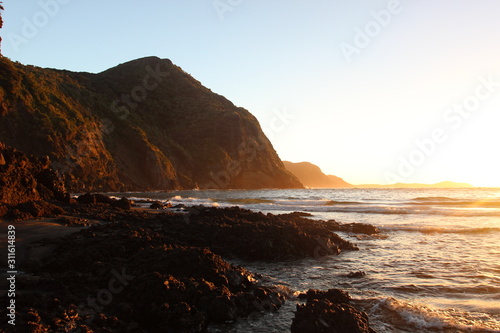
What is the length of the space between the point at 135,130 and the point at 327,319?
84.1 metres

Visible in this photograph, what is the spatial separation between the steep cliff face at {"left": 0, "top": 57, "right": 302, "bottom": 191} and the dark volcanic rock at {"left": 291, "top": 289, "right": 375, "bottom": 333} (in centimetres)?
5974

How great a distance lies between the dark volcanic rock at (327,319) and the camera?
566 cm

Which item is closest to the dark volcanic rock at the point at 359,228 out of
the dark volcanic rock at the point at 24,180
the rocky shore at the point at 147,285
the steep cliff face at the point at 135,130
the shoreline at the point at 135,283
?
the rocky shore at the point at 147,285

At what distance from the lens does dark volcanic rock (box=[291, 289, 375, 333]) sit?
566cm

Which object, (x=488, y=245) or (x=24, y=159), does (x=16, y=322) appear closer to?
(x=24, y=159)

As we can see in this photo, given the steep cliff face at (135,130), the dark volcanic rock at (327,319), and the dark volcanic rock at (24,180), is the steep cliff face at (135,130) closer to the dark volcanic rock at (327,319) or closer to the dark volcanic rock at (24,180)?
the dark volcanic rock at (24,180)

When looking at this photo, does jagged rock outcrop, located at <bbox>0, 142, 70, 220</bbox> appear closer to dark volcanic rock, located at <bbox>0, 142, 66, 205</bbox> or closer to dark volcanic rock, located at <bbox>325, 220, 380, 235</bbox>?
dark volcanic rock, located at <bbox>0, 142, 66, 205</bbox>

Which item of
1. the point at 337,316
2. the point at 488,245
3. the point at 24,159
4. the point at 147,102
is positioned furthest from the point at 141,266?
the point at 147,102

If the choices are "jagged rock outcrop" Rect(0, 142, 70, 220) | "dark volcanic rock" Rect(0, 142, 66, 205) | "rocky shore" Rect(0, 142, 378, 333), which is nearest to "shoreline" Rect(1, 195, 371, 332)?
"rocky shore" Rect(0, 142, 378, 333)

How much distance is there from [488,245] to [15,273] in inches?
710

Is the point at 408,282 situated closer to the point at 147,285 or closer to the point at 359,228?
the point at 147,285

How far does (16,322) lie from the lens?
191 inches

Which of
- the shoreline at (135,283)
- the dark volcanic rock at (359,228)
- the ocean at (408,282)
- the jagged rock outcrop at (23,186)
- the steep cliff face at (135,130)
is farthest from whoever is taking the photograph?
the steep cliff face at (135,130)

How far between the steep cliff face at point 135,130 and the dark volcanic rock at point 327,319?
59.7m
